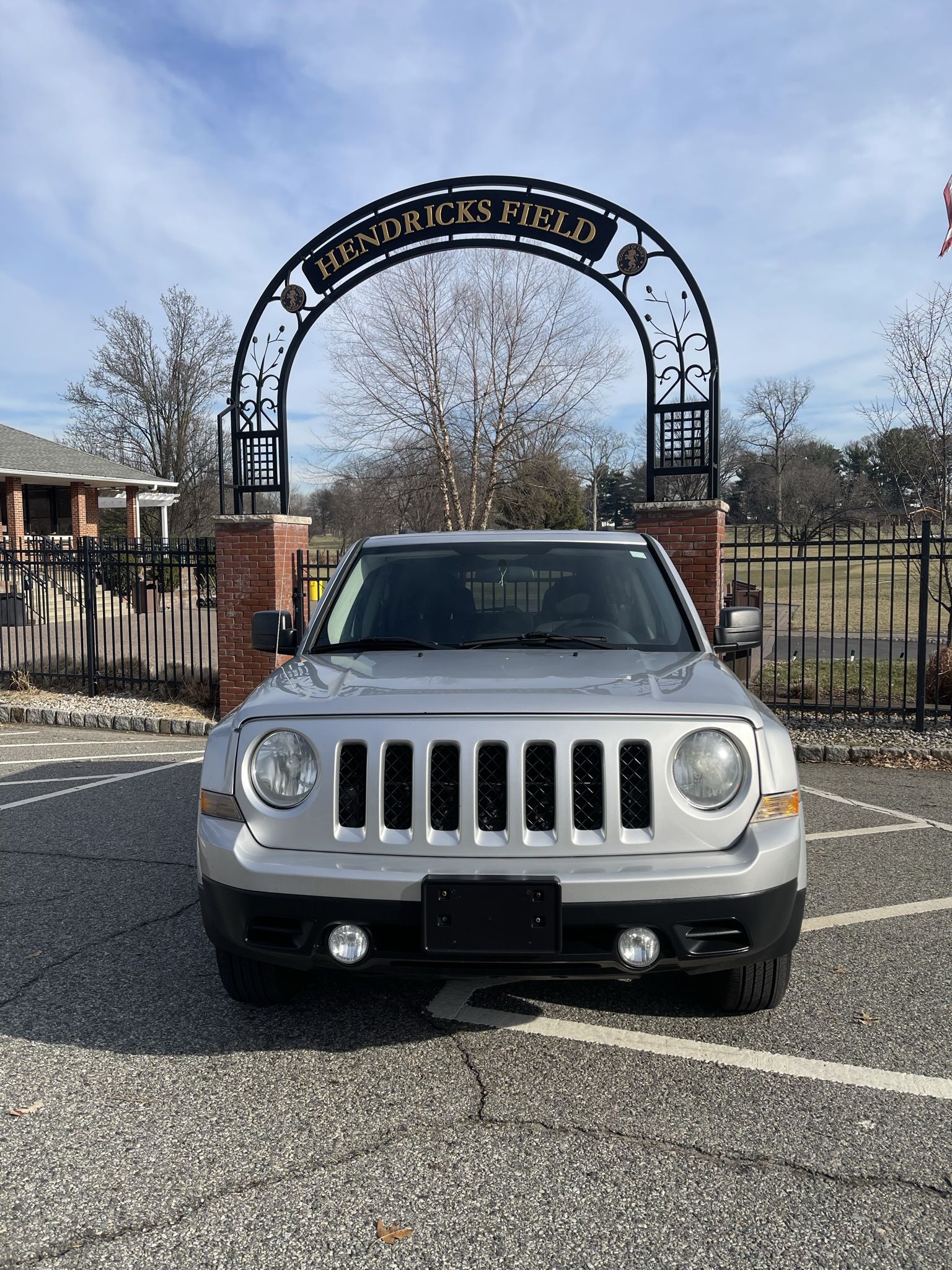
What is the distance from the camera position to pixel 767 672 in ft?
45.6

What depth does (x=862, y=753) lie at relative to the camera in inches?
340

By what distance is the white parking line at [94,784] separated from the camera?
6.91m

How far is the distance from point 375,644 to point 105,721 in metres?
7.83

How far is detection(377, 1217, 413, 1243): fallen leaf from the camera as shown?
7.48 feet

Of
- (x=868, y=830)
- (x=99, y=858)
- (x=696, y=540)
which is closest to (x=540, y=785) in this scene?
(x=99, y=858)

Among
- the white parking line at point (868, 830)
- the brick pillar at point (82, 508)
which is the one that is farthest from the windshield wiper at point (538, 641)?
the brick pillar at point (82, 508)

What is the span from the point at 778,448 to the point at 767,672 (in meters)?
56.4

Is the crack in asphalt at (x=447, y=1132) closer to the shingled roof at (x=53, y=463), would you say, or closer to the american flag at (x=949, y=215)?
the american flag at (x=949, y=215)

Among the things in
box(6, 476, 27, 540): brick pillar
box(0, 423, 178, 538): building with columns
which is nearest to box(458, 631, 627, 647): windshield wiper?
box(0, 423, 178, 538): building with columns

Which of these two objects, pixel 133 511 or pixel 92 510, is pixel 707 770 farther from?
pixel 133 511

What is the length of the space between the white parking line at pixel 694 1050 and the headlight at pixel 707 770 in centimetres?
94

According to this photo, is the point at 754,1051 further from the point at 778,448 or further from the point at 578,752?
the point at 778,448

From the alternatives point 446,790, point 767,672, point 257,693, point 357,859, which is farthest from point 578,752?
point 767,672

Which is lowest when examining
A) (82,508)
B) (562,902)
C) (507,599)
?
(562,902)
